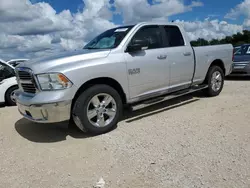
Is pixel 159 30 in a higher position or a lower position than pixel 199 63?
higher

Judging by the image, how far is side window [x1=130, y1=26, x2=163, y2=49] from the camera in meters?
5.26

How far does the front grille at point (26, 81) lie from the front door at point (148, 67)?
168 cm

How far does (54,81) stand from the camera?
158 inches

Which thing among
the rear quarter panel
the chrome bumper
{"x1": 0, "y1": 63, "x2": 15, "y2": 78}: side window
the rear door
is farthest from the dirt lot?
{"x1": 0, "y1": 63, "x2": 15, "y2": 78}: side window

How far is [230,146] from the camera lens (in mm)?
3781

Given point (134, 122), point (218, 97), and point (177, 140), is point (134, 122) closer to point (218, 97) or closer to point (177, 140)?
point (177, 140)

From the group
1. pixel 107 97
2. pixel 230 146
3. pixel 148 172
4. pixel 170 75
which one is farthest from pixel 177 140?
pixel 170 75

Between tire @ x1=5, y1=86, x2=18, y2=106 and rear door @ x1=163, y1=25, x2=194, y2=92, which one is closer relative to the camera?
rear door @ x1=163, y1=25, x2=194, y2=92

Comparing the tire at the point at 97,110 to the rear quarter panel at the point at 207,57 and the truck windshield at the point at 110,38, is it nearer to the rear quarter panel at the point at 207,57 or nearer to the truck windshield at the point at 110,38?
the truck windshield at the point at 110,38

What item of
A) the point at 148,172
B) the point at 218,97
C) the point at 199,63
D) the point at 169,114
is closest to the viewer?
the point at 148,172

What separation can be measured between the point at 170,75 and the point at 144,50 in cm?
90

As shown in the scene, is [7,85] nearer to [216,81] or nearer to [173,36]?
[173,36]

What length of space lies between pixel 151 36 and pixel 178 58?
0.79 metres

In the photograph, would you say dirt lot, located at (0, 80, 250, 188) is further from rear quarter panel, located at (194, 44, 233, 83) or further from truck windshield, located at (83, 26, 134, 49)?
truck windshield, located at (83, 26, 134, 49)
